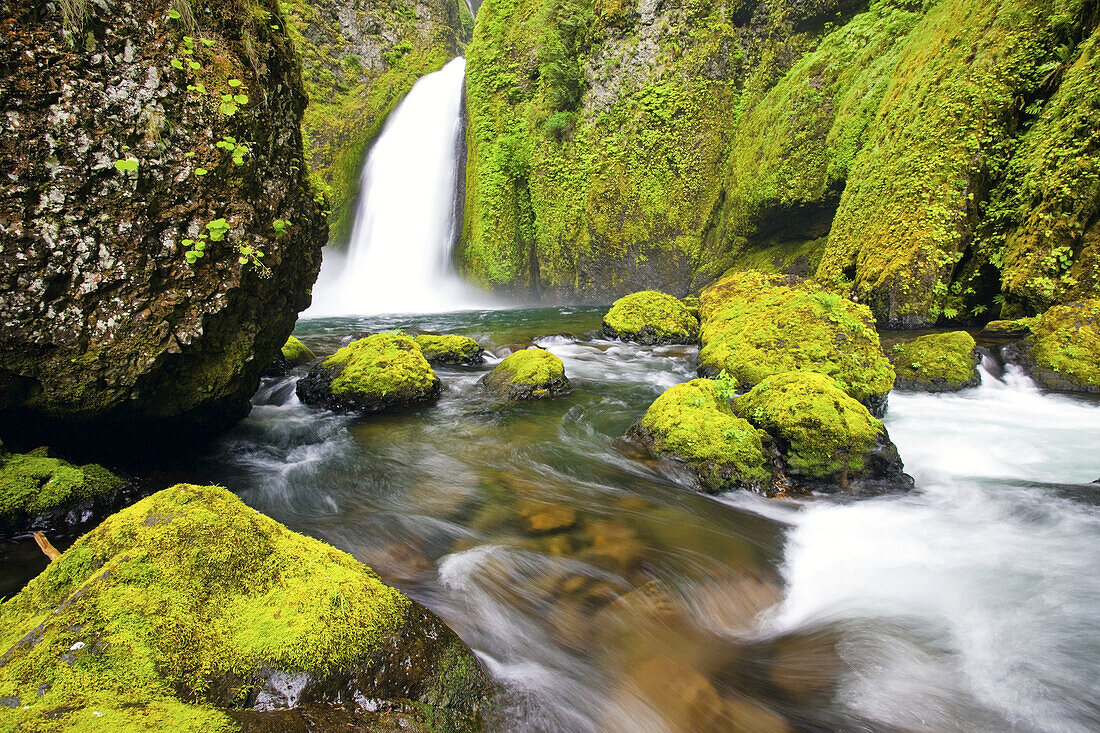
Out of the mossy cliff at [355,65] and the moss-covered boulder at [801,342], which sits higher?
the mossy cliff at [355,65]

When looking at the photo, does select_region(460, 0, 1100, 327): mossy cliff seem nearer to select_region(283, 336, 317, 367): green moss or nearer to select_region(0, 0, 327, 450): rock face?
select_region(0, 0, 327, 450): rock face

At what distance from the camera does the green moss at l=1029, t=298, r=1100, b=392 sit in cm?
663

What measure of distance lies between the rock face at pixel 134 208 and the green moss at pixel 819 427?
16.3ft

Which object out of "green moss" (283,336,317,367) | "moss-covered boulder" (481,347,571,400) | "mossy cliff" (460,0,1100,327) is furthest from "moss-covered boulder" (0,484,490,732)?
"mossy cliff" (460,0,1100,327)

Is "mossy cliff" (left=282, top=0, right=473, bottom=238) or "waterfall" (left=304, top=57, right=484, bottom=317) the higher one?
"mossy cliff" (left=282, top=0, right=473, bottom=238)

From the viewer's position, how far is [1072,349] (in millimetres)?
6789

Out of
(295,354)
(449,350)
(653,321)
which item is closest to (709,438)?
(449,350)

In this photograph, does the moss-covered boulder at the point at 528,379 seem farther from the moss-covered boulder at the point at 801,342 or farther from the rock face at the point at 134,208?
the rock face at the point at 134,208

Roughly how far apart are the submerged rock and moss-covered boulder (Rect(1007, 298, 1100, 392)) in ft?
37.0

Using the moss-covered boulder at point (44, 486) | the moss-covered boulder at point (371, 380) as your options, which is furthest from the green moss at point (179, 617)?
the moss-covered boulder at point (371, 380)

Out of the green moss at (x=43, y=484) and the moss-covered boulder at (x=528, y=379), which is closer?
the green moss at (x=43, y=484)

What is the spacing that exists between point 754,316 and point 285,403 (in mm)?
7236

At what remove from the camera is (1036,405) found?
256 inches

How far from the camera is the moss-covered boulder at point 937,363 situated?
7.03 m
